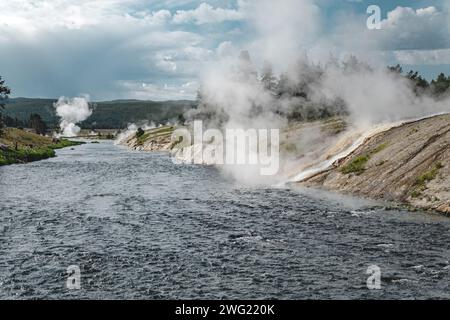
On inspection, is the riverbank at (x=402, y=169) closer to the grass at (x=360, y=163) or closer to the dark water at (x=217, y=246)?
the grass at (x=360, y=163)

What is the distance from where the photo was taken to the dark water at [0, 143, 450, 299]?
22.0 metres

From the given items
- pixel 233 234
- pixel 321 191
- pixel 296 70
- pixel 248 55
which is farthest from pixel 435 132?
pixel 248 55

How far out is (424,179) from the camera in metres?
43.0

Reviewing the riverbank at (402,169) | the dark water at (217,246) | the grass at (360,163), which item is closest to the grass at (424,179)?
the riverbank at (402,169)

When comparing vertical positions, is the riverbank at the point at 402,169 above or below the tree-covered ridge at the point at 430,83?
below

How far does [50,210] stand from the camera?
41156mm

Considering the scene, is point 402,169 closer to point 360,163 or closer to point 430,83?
point 360,163

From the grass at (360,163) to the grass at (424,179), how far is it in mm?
8871

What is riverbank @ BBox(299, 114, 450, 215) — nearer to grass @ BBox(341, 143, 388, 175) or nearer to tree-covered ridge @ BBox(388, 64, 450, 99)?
grass @ BBox(341, 143, 388, 175)

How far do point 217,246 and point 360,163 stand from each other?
2895 cm

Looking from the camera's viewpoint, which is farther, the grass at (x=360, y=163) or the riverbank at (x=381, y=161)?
the grass at (x=360, y=163)

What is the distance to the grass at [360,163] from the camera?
52.3 m

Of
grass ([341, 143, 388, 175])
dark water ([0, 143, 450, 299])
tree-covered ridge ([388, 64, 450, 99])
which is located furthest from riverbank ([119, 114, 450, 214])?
tree-covered ridge ([388, 64, 450, 99])
